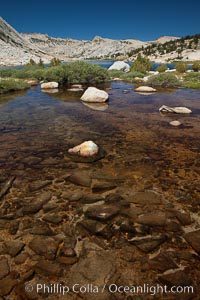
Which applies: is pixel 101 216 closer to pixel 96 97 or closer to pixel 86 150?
pixel 86 150

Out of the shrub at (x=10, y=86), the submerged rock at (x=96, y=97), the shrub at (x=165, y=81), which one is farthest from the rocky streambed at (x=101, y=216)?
the shrub at (x=165, y=81)

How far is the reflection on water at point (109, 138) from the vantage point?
22.1ft

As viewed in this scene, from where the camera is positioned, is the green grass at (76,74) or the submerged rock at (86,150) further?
the green grass at (76,74)

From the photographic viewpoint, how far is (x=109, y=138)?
959 cm

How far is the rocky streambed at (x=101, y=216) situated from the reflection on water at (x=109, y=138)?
5 cm

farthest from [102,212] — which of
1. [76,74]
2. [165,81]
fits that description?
[165,81]

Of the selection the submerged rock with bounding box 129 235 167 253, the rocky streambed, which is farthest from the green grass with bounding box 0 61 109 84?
the submerged rock with bounding box 129 235 167 253

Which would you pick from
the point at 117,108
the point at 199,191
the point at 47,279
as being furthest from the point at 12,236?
the point at 117,108

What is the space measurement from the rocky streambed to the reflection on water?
0.05 m

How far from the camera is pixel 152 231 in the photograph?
438cm

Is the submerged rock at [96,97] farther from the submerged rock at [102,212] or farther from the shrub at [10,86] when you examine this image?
the submerged rock at [102,212]

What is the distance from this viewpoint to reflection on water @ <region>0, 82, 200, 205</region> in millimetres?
6723

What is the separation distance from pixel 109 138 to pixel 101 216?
17.1 ft

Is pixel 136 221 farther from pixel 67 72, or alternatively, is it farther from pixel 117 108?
pixel 67 72
